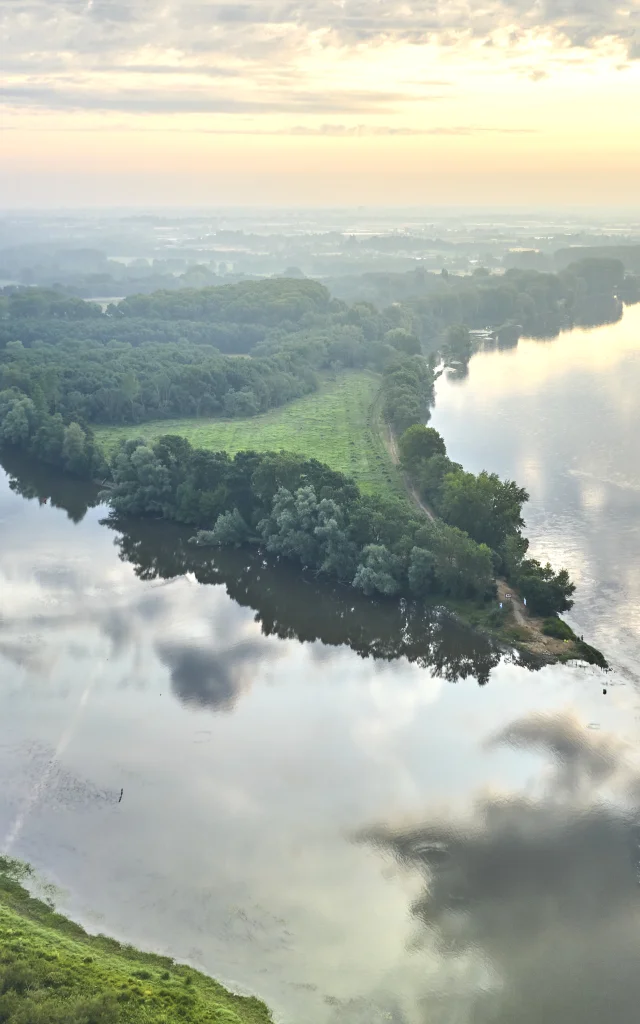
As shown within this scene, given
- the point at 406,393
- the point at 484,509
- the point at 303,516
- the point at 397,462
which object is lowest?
the point at 303,516

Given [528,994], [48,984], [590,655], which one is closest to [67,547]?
[590,655]

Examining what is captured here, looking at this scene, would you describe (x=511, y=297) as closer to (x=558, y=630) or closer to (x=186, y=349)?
(x=186, y=349)

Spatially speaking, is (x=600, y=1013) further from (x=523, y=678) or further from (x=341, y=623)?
(x=341, y=623)

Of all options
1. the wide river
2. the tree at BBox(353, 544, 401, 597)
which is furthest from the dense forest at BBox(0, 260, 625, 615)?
the wide river

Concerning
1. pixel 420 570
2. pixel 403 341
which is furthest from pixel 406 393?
pixel 420 570

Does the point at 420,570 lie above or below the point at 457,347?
below

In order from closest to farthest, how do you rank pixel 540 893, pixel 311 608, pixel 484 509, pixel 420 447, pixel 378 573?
pixel 540 893 < pixel 378 573 < pixel 311 608 < pixel 484 509 < pixel 420 447

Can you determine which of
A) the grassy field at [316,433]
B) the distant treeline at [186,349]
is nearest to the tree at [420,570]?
the grassy field at [316,433]
